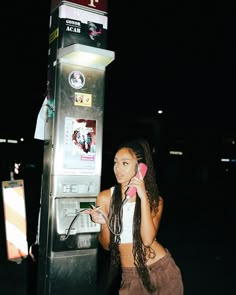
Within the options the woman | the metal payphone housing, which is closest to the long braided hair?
the woman

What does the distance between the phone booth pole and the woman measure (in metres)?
0.23

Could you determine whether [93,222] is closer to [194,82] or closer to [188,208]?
[188,208]

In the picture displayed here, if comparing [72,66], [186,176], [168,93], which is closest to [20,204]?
[72,66]

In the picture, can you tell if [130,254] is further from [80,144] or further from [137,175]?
[80,144]

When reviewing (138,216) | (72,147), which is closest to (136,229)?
(138,216)

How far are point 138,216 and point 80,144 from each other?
0.81 metres

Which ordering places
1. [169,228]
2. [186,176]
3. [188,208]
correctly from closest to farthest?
[169,228], [188,208], [186,176]

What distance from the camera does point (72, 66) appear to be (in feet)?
9.57

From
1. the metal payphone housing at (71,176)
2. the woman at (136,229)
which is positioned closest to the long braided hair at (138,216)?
the woman at (136,229)

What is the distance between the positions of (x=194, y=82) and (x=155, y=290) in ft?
59.9

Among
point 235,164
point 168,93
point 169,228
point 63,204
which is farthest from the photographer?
point 235,164

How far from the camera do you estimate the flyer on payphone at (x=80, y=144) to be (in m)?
2.89

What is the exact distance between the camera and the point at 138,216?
264 cm

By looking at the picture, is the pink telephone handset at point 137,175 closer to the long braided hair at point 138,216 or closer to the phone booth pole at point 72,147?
the long braided hair at point 138,216
